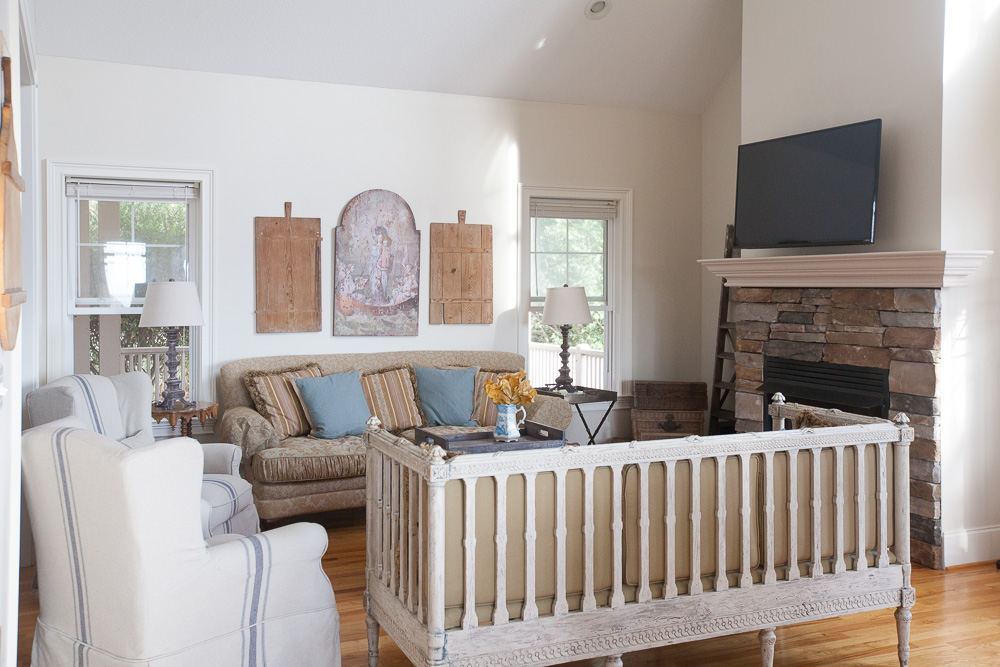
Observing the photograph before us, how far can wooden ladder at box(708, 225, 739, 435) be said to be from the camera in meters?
6.16

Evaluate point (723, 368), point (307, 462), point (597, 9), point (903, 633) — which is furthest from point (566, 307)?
point (903, 633)

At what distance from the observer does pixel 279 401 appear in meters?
5.01

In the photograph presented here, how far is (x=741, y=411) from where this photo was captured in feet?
17.6

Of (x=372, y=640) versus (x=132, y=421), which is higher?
(x=132, y=421)

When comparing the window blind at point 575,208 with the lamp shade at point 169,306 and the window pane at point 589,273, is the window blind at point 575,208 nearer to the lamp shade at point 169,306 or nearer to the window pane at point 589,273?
the window pane at point 589,273

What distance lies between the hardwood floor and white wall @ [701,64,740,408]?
2957 mm

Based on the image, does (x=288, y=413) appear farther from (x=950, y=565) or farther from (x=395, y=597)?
(x=950, y=565)

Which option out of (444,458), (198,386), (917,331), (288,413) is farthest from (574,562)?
(198,386)

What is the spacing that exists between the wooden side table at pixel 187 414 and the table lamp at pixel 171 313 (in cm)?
6

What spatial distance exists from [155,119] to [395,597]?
12.2 ft

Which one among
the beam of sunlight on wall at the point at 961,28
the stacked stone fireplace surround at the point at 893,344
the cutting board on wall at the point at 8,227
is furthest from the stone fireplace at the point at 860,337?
the cutting board on wall at the point at 8,227

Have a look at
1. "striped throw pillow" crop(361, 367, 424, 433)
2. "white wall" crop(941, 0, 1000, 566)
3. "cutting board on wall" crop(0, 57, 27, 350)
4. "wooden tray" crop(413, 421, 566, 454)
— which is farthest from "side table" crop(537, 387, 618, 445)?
"cutting board on wall" crop(0, 57, 27, 350)

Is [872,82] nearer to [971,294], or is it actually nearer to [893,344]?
[971,294]

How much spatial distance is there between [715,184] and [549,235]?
136cm
